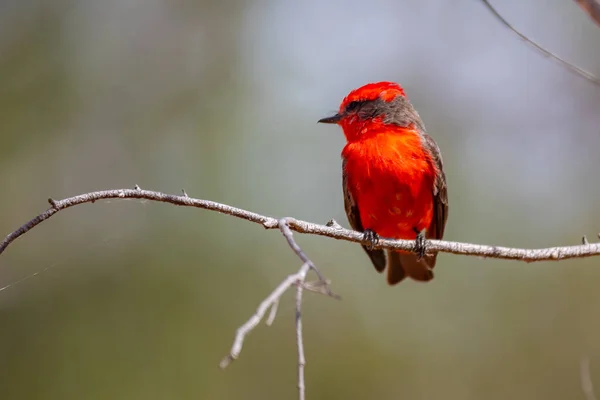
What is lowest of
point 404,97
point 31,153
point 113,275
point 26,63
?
point 113,275

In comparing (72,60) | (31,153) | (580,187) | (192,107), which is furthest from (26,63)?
(580,187)

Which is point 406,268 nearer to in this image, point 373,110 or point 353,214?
point 353,214

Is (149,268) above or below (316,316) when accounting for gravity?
above

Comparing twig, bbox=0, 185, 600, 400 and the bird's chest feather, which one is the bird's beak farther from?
twig, bbox=0, 185, 600, 400

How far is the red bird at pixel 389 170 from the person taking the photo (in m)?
5.37

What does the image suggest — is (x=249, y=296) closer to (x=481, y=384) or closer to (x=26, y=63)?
(x=481, y=384)

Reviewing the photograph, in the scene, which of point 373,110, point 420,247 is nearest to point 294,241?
point 420,247

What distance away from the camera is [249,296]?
887cm

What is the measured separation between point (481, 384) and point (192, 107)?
5.21 m

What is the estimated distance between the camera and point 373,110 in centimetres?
592

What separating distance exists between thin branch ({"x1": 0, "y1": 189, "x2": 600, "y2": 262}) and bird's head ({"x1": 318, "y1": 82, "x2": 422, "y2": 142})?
160 centimetres

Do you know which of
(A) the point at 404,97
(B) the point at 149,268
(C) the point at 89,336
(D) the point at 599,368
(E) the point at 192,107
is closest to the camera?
(A) the point at 404,97

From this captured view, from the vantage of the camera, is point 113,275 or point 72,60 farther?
point 72,60

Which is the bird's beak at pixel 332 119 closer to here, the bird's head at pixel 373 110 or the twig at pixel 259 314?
the bird's head at pixel 373 110
